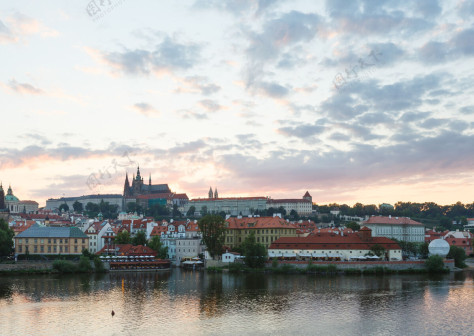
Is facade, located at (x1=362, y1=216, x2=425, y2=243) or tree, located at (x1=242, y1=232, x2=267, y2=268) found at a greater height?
facade, located at (x1=362, y1=216, x2=425, y2=243)

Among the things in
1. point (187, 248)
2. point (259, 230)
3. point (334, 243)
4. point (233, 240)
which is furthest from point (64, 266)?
point (334, 243)

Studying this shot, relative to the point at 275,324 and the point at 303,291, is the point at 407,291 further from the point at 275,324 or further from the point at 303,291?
the point at 275,324

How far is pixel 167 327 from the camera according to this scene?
134ft

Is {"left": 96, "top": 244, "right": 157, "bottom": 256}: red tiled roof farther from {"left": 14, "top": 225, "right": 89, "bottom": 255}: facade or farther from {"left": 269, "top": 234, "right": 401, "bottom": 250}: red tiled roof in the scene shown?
{"left": 269, "top": 234, "right": 401, "bottom": 250}: red tiled roof

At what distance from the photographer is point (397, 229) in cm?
12275

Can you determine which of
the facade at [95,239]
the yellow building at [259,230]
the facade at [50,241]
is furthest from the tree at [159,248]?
the facade at [95,239]

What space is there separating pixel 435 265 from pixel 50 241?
57274mm

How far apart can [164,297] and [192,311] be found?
8.23 metres

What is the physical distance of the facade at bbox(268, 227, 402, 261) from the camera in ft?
270

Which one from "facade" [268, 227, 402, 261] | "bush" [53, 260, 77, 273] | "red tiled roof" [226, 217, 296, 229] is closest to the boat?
"bush" [53, 260, 77, 273]

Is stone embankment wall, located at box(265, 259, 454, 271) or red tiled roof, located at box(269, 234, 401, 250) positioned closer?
stone embankment wall, located at box(265, 259, 454, 271)

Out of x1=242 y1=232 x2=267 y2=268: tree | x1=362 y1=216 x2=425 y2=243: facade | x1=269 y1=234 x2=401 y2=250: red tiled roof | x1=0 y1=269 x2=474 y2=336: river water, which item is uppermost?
x1=362 y1=216 x2=425 y2=243: facade

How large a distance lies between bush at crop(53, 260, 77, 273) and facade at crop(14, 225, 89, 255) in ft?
31.0

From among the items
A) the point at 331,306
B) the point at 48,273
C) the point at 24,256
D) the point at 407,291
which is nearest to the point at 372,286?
the point at 407,291
